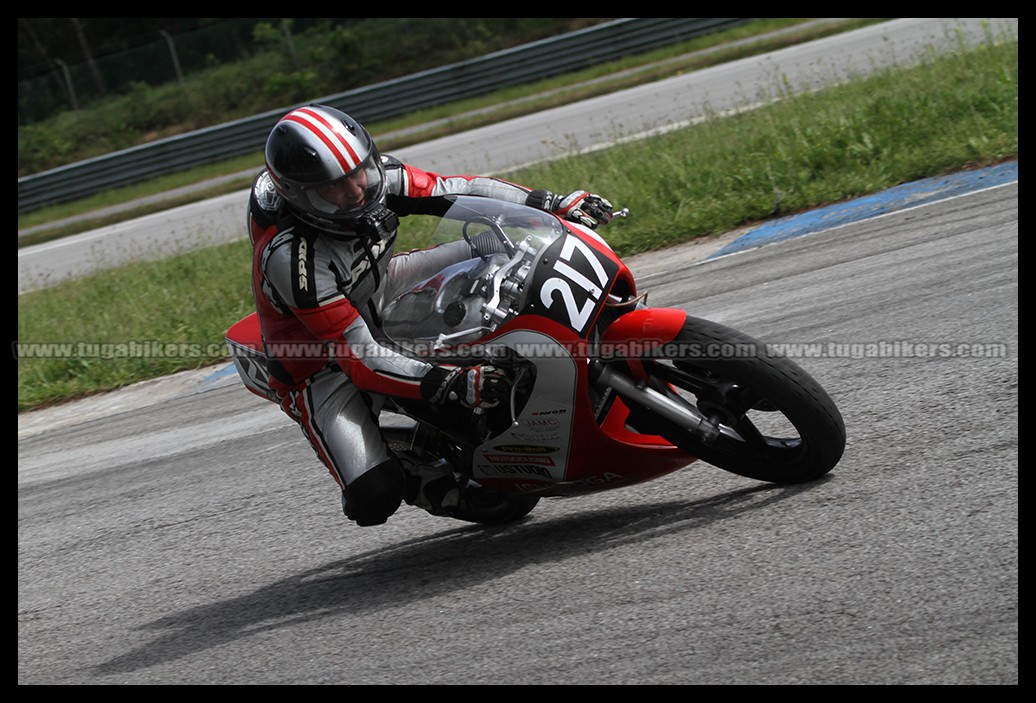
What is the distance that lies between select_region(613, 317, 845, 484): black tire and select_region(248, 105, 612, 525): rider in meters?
0.66

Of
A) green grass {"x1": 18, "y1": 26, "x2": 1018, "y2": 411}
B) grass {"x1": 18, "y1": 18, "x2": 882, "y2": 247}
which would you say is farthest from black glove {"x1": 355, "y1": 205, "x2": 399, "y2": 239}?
grass {"x1": 18, "y1": 18, "x2": 882, "y2": 247}

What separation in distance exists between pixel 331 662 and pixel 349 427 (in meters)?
0.98

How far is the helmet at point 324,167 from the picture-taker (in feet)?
13.5

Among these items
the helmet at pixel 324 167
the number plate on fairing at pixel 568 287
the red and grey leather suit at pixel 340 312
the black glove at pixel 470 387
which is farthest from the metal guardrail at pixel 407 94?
the black glove at pixel 470 387

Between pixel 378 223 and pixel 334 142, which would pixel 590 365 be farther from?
pixel 334 142

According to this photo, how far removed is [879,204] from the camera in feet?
28.7

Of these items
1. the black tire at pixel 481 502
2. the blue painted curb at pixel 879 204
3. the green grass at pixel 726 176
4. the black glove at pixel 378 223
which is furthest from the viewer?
the green grass at pixel 726 176

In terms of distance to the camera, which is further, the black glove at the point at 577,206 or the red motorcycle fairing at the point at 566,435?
the black glove at the point at 577,206

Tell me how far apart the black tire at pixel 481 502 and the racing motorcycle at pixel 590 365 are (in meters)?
0.39

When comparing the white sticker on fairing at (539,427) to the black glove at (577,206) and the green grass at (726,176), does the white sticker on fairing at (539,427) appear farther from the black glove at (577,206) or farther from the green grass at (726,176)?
the green grass at (726,176)

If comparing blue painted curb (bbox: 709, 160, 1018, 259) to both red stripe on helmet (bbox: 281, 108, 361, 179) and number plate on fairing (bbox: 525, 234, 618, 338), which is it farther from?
red stripe on helmet (bbox: 281, 108, 361, 179)

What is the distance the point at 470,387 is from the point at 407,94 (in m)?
19.9
